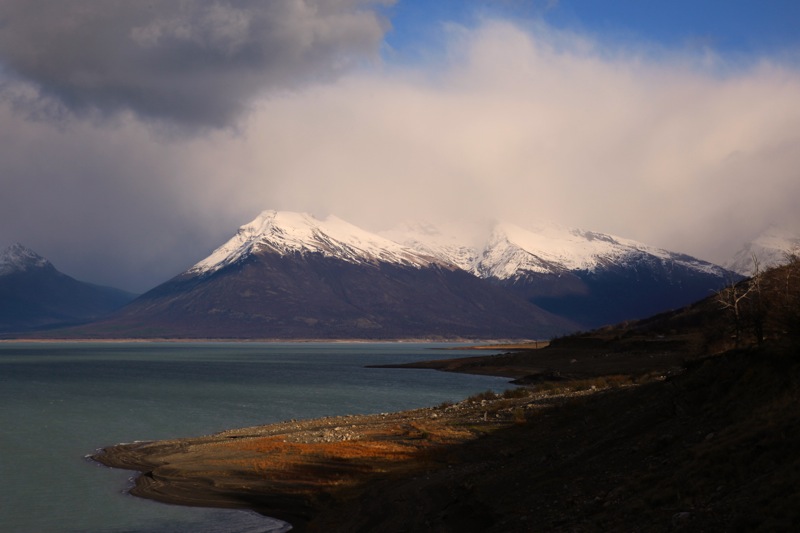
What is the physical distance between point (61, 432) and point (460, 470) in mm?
39979

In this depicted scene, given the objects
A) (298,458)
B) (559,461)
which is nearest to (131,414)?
(298,458)

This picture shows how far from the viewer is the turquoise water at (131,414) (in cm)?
3519

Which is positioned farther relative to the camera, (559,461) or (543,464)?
(543,464)

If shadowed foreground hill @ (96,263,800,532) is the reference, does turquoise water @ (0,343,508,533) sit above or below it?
below

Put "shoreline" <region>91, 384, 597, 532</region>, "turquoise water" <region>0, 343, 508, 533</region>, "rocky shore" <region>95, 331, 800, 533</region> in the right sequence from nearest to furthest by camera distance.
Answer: "rocky shore" <region>95, 331, 800, 533</region>
"turquoise water" <region>0, 343, 508, 533</region>
"shoreline" <region>91, 384, 597, 532</region>

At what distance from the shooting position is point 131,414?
7706 centimetres

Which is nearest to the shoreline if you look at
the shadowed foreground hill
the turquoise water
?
the shadowed foreground hill

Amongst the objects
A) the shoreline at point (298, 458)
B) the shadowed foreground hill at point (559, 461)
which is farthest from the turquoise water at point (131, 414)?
the shadowed foreground hill at point (559, 461)

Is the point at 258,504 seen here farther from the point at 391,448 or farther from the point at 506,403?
the point at 506,403

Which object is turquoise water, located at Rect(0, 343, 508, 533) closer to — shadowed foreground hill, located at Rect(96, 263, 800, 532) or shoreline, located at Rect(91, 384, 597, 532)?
shoreline, located at Rect(91, 384, 597, 532)

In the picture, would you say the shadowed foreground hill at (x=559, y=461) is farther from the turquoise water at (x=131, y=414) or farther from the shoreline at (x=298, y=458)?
the turquoise water at (x=131, y=414)

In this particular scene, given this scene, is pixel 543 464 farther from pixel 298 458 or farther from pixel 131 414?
pixel 131 414

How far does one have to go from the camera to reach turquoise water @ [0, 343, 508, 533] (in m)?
35.2

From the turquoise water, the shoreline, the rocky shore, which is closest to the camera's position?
the rocky shore
